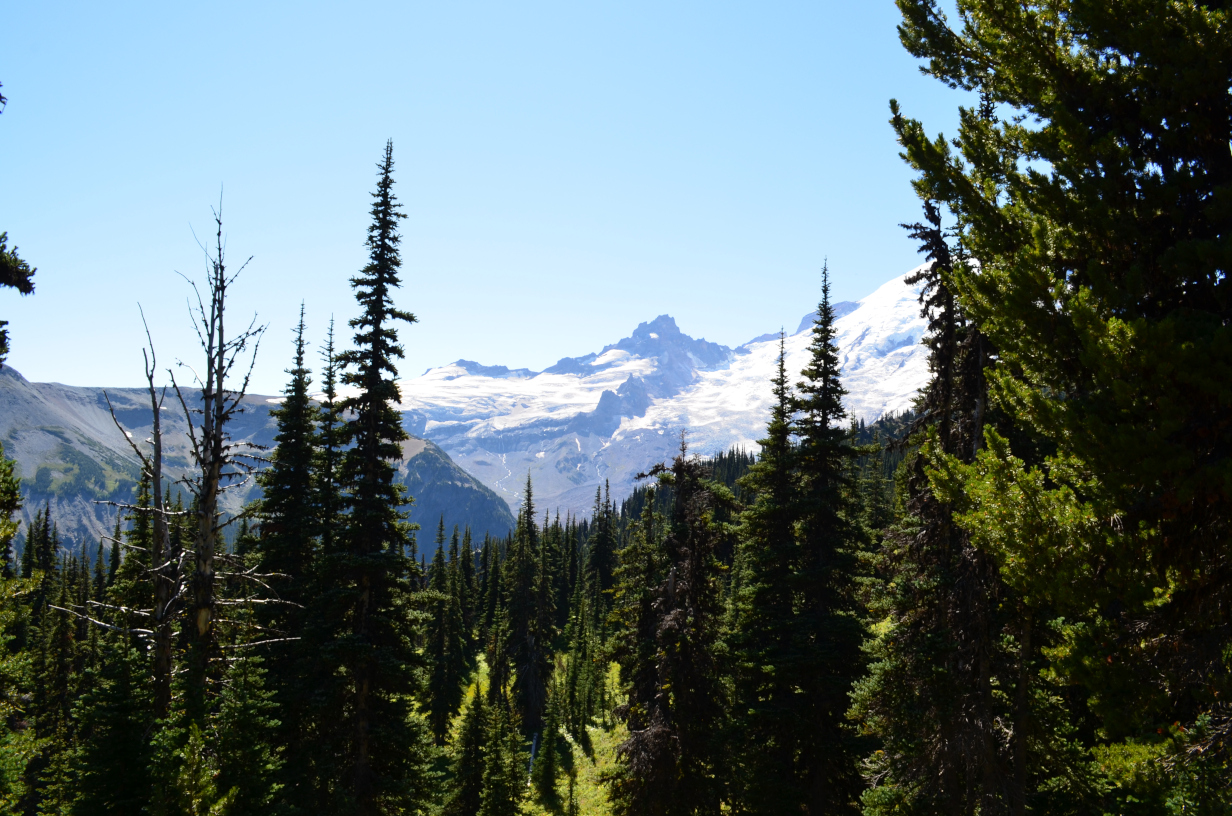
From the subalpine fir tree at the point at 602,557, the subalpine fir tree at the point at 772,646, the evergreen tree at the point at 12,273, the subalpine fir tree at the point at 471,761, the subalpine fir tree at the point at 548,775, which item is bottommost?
the subalpine fir tree at the point at 548,775

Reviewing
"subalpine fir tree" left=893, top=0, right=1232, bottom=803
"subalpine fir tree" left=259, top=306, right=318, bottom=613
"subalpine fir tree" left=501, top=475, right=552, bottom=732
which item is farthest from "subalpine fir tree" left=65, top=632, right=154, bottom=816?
"subalpine fir tree" left=501, top=475, right=552, bottom=732

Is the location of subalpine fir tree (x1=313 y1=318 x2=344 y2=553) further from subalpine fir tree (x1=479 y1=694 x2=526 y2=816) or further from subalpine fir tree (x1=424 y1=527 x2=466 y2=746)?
subalpine fir tree (x1=424 y1=527 x2=466 y2=746)

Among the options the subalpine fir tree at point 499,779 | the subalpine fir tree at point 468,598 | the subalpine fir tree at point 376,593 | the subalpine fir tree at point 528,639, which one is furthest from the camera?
the subalpine fir tree at point 468,598

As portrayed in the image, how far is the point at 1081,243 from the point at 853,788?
744 inches

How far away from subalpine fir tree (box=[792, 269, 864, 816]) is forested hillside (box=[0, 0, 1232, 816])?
4.4 inches

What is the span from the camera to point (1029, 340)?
23.7ft

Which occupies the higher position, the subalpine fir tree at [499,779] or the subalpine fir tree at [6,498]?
the subalpine fir tree at [6,498]

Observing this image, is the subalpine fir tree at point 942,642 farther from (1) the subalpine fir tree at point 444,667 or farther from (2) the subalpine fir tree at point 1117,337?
(1) the subalpine fir tree at point 444,667

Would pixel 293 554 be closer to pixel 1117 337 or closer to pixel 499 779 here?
pixel 499 779

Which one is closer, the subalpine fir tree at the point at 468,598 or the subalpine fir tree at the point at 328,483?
the subalpine fir tree at the point at 328,483

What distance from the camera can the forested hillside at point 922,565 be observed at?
20.1 feet

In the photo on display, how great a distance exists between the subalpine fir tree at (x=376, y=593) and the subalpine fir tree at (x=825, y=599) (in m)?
11.5

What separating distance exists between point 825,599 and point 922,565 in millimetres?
6531

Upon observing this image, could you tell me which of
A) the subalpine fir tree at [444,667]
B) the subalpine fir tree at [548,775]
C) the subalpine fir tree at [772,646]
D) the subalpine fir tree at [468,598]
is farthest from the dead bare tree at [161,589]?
the subalpine fir tree at [468,598]
